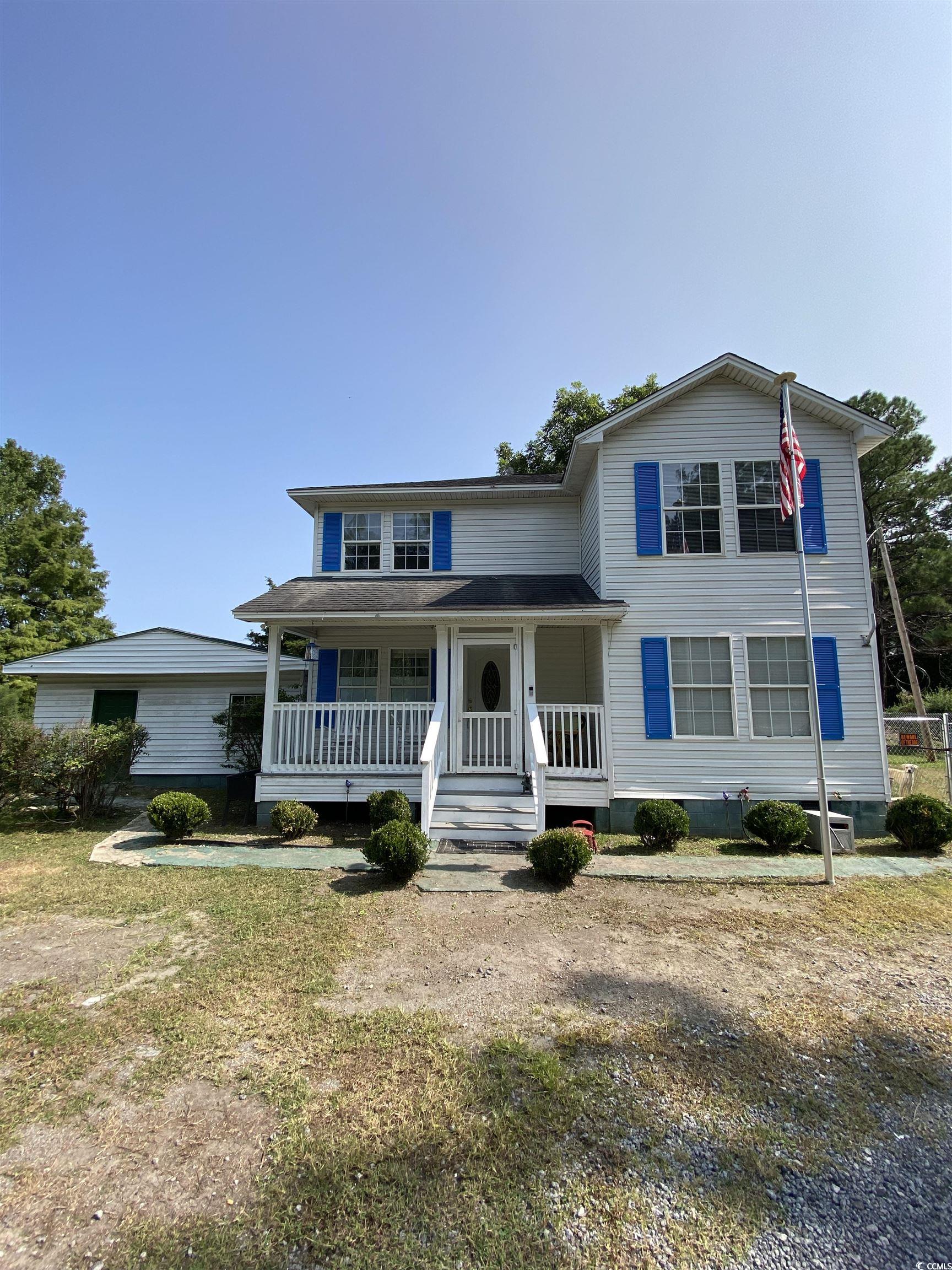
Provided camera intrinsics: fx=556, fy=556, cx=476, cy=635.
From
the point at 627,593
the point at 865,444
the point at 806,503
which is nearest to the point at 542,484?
the point at 627,593

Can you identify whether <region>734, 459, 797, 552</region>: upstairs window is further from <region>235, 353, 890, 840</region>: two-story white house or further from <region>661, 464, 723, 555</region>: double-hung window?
<region>661, 464, 723, 555</region>: double-hung window

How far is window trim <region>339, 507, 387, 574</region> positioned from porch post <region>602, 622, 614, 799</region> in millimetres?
5144

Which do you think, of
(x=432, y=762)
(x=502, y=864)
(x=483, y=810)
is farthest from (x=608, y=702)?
(x=502, y=864)

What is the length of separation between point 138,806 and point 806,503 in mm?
14110

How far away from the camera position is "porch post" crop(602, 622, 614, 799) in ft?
30.1

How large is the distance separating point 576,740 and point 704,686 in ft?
7.73

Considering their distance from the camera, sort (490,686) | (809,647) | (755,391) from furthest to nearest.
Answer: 1. (490,686)
2. (755,391)
3. (809,647)

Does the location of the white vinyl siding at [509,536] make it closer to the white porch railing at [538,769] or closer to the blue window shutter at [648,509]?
the blue window shutter at [648,509]

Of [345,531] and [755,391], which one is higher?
[755,391]

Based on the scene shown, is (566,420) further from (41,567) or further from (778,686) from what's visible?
(41,567)

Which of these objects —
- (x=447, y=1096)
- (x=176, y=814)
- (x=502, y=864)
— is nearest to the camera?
(x=447, y=1096)

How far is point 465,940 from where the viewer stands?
4.98 m

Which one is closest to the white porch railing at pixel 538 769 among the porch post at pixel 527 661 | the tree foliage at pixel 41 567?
the porch post at pixel 527 661

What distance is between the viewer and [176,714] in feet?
44.9
